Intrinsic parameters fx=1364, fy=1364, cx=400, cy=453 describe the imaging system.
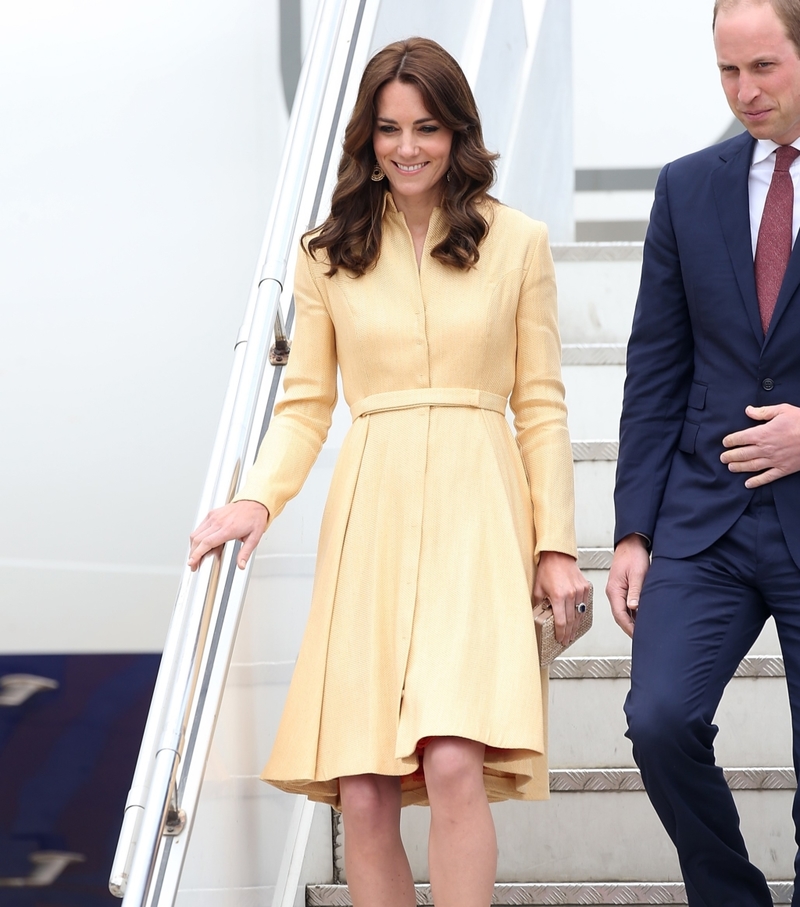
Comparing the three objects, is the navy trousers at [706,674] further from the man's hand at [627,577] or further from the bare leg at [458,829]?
the bare leg at [458,829]

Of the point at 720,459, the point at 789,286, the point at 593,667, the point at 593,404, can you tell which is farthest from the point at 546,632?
the point at 593,404

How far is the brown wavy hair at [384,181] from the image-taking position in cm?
222

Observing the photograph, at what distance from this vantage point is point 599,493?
3.48m

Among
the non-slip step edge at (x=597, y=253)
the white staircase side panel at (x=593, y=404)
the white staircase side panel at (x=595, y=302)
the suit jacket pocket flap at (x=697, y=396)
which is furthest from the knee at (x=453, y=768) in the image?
the non-slip step edge at (x=597, y=253)

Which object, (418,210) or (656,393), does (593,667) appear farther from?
(418,210)

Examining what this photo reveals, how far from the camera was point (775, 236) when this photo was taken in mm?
2061

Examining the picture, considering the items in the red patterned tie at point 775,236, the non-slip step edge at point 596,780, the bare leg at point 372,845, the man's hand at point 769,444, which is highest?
the red patterned tie at point 775,236

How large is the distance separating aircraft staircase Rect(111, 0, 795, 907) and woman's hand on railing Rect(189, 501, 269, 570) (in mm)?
33

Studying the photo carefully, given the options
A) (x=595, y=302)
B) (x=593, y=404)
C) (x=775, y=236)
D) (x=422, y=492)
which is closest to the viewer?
(x=775, y=236)

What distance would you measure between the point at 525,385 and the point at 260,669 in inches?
29.5

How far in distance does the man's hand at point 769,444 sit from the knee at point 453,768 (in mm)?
580

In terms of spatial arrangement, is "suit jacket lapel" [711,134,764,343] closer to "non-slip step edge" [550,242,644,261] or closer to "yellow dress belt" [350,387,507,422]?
"yellow dress belt" [350,387,507,422]

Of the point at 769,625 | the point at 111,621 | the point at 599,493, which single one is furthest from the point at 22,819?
the point at 769,625

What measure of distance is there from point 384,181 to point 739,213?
0.61 m
